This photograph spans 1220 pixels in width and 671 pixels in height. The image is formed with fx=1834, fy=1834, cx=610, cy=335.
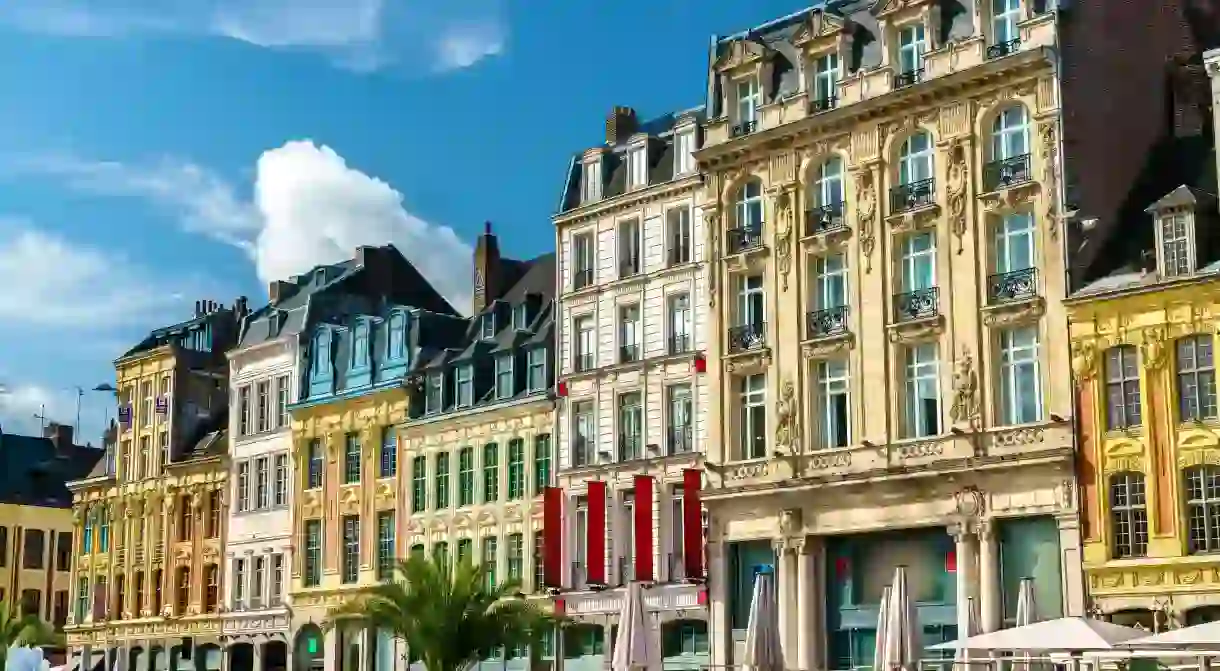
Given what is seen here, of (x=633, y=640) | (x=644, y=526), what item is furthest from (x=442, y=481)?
(x=633, y=640)

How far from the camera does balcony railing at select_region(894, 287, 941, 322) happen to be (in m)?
42.9

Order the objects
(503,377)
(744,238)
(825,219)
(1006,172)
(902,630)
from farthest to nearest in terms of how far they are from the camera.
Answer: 1. (503,377)
2. (744,238)
3. (825,219)
4. (1006,172)
5. (902,630)

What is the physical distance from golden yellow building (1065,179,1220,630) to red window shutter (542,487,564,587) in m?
17.0

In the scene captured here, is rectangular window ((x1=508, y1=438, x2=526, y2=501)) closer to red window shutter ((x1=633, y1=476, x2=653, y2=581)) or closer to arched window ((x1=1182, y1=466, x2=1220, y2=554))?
red window shutter ((x1=633, y1=476, x2=653, y2=581))

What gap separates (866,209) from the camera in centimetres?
4459

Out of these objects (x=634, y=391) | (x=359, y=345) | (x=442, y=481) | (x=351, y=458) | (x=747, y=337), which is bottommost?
(x=442, y=481)

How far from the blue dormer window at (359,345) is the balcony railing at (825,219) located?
2020cm

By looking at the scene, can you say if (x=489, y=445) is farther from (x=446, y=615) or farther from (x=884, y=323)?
(x=884, y=323)

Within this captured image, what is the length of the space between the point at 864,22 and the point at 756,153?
4300 millimetres

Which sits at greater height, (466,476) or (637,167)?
(637,167)

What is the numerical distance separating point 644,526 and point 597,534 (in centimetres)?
202

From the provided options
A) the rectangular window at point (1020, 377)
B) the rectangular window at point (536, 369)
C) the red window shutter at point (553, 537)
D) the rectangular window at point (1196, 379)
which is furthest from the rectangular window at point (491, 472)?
the rectangular window at point (1196, 379)

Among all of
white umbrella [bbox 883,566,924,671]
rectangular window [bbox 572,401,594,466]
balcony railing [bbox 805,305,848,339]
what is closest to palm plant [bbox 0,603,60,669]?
rectangular window [bbox 572,401,594,466]

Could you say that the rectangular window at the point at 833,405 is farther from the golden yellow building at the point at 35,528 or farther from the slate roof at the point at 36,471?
the slate roof at the point at 36,471
